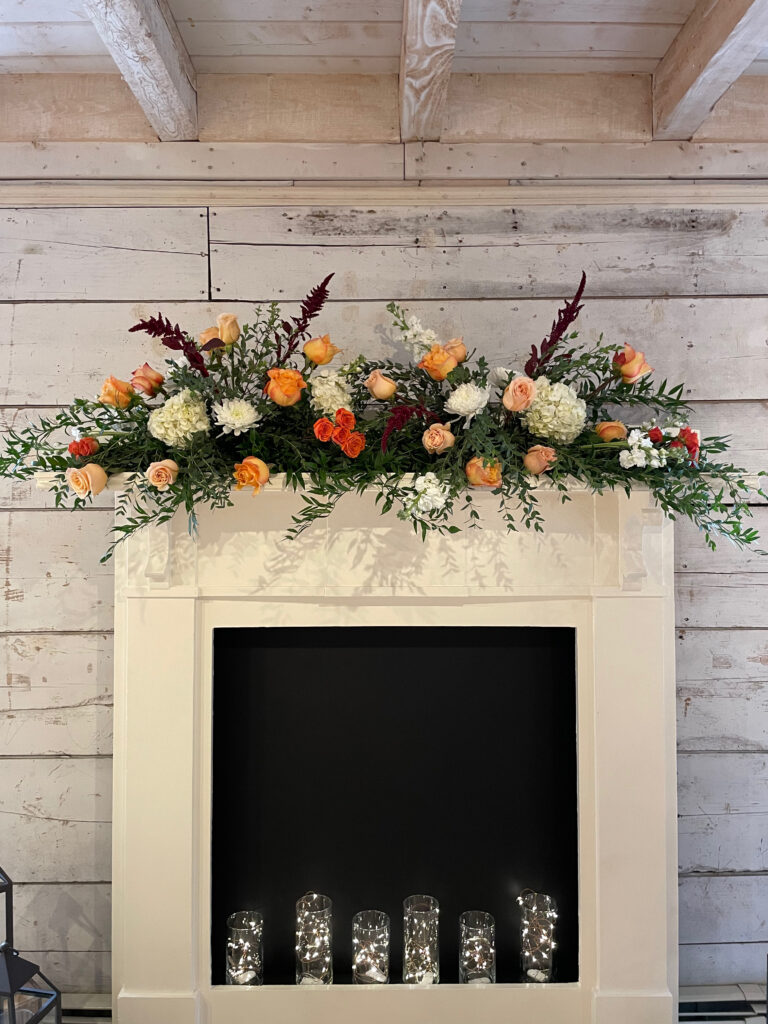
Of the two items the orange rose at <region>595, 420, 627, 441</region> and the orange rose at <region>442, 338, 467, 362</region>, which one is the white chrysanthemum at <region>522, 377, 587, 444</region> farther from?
the orange rose at <region>442, 338, 467, 362</region>

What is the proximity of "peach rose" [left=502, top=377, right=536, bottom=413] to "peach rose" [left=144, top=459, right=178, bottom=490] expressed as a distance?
647 millimetres

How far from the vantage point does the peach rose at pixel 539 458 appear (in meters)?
1.49

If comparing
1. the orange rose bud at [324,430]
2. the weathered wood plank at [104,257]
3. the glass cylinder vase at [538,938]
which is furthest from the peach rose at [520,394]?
the glass cylinder vase at [538,938]

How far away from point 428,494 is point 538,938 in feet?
3.37

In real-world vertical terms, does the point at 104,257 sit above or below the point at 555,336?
above

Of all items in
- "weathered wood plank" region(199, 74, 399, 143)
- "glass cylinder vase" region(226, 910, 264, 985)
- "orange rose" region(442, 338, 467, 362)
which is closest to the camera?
"orange rose" region(442, 338, 467, 362)

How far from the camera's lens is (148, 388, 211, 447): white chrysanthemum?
4.87 ft

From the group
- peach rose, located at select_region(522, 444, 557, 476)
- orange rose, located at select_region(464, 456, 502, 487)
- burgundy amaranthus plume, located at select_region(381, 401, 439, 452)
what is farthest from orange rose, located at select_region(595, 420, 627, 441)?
burgundy amaranthus plume, located at select_region(381, 401, 439, 452)

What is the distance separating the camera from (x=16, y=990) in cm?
140

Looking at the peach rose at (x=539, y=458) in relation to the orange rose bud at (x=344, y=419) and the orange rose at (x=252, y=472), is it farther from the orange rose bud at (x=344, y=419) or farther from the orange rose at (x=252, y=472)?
the orange rose at (x=252, y=472)

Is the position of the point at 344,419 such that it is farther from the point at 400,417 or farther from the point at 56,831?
the point at 56,831

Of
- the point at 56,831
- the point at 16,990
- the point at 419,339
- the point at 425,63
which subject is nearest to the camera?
the point at 16,990

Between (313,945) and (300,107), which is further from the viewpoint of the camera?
(300,107)

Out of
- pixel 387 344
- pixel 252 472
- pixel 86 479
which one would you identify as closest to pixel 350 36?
pixel 387 344
